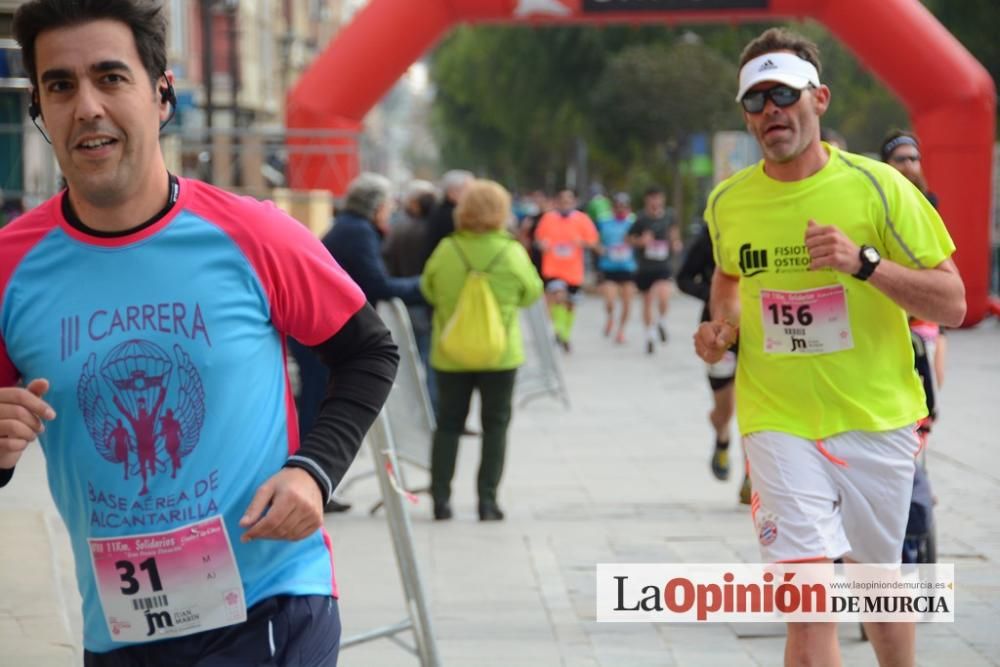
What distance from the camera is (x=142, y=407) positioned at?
2.74 metres

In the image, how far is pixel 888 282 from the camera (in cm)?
428

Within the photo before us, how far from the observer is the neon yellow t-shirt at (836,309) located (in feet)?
14.6

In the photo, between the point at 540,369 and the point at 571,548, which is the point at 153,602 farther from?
the point at 540,369

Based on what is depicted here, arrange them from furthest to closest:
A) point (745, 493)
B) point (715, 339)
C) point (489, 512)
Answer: point (489, 512), point (745, 493), point (715, 339)

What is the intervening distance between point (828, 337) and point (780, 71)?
76 centimetres

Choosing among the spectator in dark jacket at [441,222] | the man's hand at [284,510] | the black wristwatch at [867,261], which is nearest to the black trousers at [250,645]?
the man's hand at [284,510]

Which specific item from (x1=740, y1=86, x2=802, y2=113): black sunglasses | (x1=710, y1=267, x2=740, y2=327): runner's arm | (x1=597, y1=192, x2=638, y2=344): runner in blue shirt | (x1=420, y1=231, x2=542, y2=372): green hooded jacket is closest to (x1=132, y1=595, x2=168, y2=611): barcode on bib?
(x1=740, y1=86, x2=802, y2=113): black sunglasses

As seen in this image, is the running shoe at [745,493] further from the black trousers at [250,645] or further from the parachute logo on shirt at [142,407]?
the parachute logo on shirt at [142,407]

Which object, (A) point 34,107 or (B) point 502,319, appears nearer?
(A) point 34,107

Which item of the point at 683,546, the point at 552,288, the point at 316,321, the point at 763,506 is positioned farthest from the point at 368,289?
the point at 552,288

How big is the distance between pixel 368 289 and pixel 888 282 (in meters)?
5.27

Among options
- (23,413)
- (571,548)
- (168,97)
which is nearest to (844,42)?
(571,548)

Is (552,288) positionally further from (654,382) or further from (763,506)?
(763,506)

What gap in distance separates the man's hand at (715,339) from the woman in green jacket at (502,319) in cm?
414
